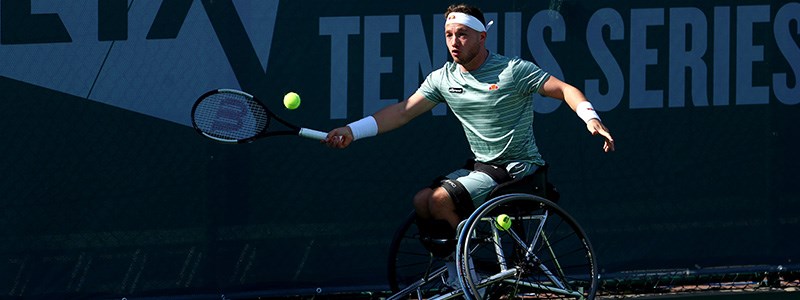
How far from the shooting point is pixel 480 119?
6.21m

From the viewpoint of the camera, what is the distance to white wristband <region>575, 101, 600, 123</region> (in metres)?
5.86

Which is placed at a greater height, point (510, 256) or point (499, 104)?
point (499, 104)

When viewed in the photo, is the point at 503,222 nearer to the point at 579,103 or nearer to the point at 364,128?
the point at 579,103

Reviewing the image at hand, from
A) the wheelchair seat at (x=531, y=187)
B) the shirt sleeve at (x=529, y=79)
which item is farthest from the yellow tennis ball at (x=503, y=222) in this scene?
the shirt sleeve at (x=529, y=79)

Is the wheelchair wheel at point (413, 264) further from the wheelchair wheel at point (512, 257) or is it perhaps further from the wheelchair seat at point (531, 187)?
the wheelchair seat at point (531, 187)

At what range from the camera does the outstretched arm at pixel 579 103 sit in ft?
18.7

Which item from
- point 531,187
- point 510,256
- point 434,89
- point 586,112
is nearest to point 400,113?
point 434,89

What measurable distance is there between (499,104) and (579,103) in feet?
1.14

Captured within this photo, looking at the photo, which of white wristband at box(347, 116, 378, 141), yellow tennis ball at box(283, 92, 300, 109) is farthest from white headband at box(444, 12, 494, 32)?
yellow tennis ball at box(283, 92, 300, 109)

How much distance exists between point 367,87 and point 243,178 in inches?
26.8

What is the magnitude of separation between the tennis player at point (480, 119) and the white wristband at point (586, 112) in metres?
0.09

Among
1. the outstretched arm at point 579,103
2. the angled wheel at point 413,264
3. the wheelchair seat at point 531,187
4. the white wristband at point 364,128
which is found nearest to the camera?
the outstretched arm at point 579,103

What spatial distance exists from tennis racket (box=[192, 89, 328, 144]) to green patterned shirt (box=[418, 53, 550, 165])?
725mm

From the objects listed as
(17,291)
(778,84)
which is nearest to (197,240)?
(17,291)
